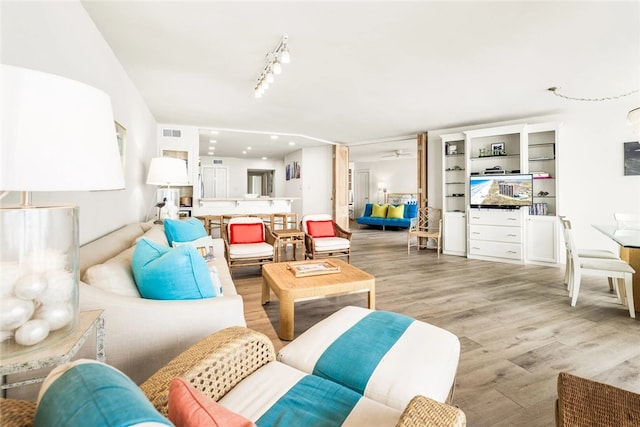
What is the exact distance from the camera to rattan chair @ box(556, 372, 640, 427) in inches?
37.4

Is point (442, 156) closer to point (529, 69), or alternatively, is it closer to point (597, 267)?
point (529, 69)

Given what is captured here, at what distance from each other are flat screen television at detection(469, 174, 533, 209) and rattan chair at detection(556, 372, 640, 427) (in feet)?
15.4

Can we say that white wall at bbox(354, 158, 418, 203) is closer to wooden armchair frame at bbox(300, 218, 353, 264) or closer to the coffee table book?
wooden armchair frame at bbox(300, 218, 353, 264)

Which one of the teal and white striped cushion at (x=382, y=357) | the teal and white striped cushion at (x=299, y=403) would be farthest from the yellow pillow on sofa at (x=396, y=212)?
the teal and white striped cushion at (x=299, y=403)

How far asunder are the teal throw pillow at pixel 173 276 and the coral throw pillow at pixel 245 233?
109 inches

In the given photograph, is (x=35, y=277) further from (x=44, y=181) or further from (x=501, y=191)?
(x=501, y=191)

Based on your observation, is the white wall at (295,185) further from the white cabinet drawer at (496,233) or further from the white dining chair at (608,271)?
the white dining chair at (608,271)

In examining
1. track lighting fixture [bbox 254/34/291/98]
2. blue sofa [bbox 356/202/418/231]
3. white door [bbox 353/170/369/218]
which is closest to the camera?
track lighting fixture [bbox 254/34/291/98]

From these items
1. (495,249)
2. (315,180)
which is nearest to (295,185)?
(315,180)

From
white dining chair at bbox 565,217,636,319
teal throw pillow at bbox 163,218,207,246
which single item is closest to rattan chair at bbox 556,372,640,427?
white dining chair at bbox 565,217,636,319

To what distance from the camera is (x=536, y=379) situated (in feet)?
6.10

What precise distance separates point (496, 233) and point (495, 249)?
283 mm

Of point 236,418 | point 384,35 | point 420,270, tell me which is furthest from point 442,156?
point 236,418

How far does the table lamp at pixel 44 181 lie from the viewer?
0.71 m
